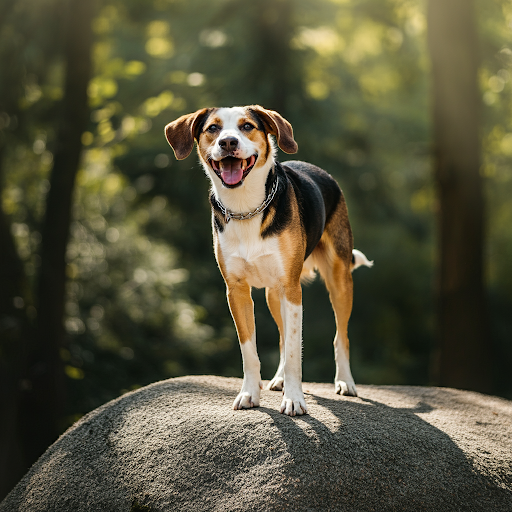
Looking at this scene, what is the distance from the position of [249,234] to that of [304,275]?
4.05ft

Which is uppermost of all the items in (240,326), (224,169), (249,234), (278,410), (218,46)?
(218,46)

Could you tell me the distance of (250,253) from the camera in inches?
164

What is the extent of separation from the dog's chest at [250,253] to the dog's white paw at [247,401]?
2.59 feet

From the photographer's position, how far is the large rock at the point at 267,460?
358 cm

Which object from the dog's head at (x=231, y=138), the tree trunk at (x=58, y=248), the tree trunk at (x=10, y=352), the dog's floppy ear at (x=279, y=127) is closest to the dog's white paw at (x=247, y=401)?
the dog's head at (x=231, y=138)

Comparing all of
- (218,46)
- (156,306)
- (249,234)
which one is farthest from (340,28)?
(249,234)

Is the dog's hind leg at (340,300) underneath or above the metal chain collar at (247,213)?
underneath

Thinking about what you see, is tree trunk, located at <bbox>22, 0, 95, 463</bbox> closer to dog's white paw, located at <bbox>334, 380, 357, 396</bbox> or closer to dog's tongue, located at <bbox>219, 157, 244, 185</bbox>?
dog's white paw, located at <bbox>334, 380, 357, 396</bbox>

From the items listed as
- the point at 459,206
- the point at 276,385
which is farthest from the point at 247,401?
the point at 459,206

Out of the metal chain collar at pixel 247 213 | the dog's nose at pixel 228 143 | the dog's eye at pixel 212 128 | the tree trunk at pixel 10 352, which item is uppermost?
the dog's eye at pixel 212 128

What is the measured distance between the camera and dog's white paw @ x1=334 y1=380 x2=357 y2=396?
5110 mm

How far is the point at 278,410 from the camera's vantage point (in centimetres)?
421

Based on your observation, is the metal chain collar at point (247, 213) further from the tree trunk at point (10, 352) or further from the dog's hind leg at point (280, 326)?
the tree trunk at point (10, 352)

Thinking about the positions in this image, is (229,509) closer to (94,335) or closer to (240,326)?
(240,326)
